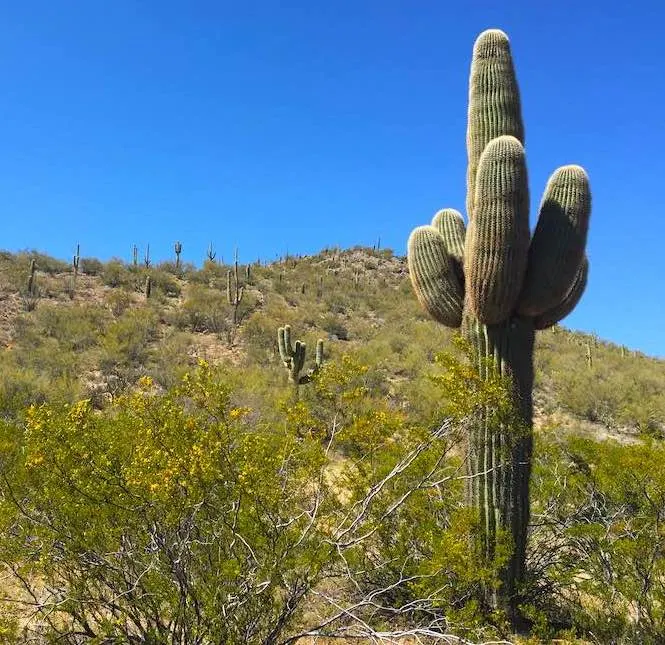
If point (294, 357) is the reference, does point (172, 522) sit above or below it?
below

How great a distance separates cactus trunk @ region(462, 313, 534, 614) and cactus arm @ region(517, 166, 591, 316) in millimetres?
566

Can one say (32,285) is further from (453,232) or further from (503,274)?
(503,274)

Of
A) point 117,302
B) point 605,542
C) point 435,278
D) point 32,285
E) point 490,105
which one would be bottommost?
point 605,542

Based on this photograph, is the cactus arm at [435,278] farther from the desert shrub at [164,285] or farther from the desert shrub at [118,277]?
the desert shrub at [118,277]

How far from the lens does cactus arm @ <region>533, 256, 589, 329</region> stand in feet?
21.1

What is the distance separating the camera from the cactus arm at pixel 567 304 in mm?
6430

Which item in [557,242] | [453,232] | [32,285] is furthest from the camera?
[32,285]

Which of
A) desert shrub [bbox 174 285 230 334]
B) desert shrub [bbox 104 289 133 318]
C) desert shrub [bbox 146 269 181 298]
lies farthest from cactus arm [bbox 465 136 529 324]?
desert shrub [bbox 146 269 181 298]

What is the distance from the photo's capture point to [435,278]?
6.55 metres

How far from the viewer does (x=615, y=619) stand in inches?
Answer: 217

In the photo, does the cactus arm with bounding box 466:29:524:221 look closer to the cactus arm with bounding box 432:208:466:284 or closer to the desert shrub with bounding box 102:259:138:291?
the cactus arm with bounding box 432:208:466:284

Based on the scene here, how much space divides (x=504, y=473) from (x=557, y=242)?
90.1 inches

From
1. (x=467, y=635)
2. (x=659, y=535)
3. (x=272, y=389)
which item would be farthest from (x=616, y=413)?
(x=467, y=635)

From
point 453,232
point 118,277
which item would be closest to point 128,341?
point 118,277
